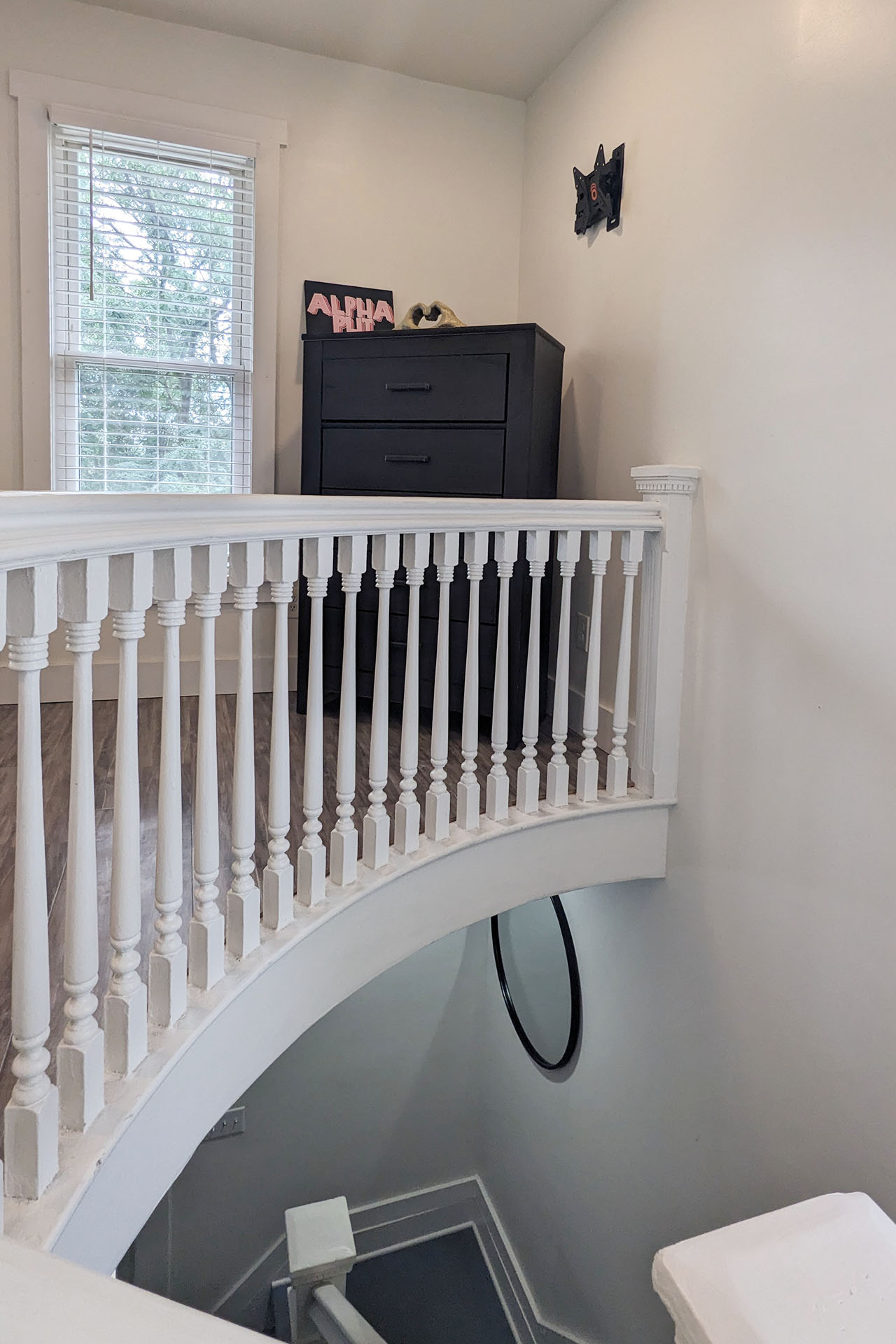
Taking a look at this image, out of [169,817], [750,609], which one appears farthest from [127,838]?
[750,609]

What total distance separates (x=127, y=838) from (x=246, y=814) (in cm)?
35

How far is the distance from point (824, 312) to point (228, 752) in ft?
6.56

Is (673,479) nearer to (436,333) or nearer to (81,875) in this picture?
(436,333)

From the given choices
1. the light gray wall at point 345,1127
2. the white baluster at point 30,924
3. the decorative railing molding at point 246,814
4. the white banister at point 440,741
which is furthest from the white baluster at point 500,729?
the light gray wall at point 345,1127

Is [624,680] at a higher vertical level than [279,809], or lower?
higher

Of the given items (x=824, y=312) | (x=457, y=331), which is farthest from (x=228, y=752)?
(x=824, y=312)

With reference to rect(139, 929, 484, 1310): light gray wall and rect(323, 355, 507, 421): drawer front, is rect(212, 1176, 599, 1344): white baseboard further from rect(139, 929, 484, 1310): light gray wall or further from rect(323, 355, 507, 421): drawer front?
rect(323, 355, 507, 421): drawer front

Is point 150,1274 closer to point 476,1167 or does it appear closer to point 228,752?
point 476,1167

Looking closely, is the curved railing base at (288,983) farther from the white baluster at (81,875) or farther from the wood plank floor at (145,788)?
the wood plank floor at (145,788)

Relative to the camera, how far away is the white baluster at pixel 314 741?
5.52 feet

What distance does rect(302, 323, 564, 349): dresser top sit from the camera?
2.82 metres

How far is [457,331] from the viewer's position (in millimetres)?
2912

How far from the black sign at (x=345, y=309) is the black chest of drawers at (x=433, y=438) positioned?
37 cm

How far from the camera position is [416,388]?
2.99m
